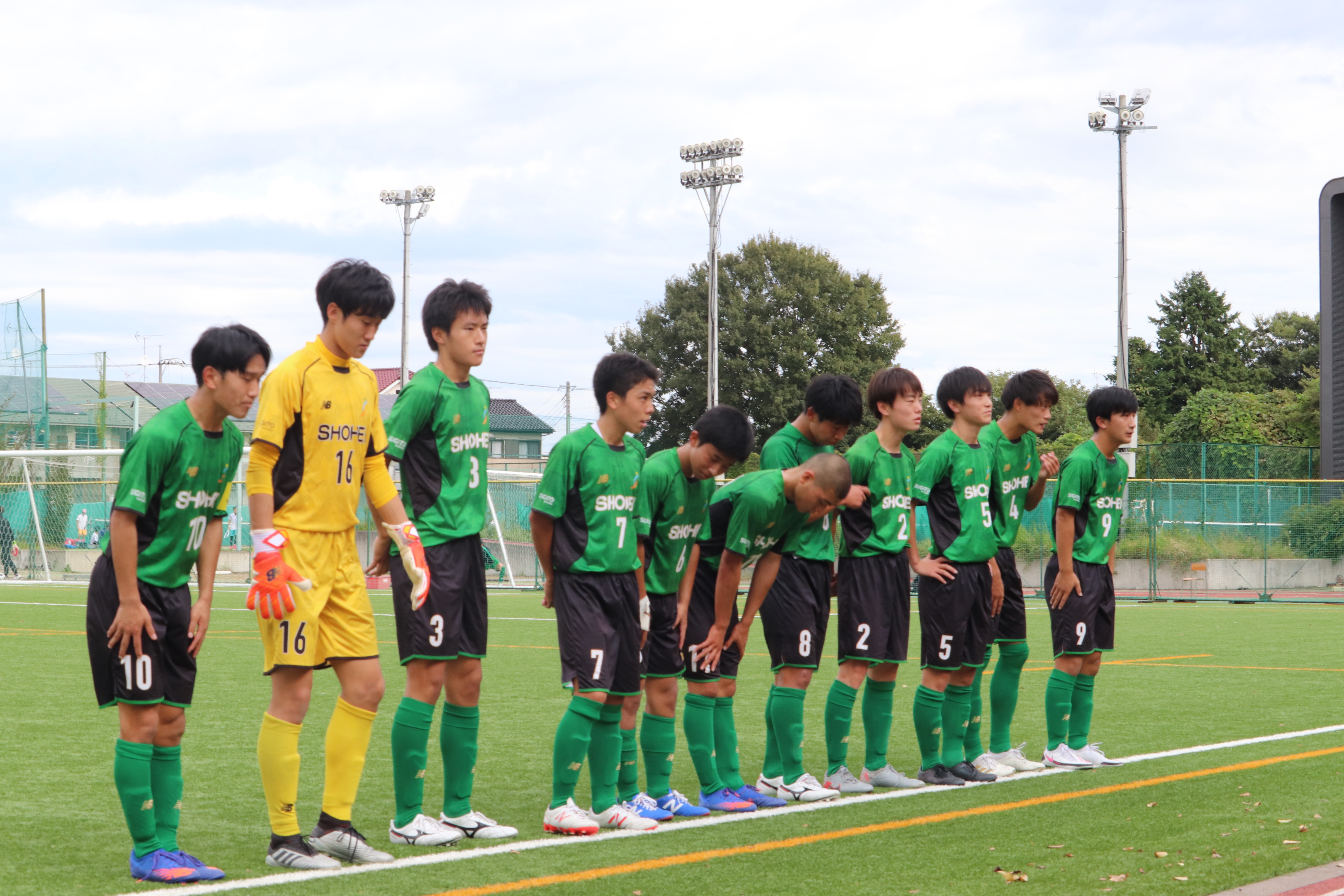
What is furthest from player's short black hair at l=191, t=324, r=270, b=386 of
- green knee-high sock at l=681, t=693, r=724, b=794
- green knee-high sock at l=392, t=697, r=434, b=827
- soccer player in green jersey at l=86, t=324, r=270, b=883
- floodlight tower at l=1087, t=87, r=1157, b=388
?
floodlight tower at l=1087, t=87, r=1157, b=388

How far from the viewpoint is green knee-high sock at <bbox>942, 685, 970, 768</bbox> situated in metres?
7.32

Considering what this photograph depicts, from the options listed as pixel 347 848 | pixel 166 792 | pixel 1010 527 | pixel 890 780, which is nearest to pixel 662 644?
pixel 890 780

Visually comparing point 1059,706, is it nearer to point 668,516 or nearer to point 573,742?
point 668,516

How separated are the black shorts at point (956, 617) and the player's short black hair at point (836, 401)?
1.15 m

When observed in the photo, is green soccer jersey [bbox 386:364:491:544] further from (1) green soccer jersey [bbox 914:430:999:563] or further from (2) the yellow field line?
(1) green soccer jersey [bbox 914:430:999:563]

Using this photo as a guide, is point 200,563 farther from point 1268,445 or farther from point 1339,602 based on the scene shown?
point 1268,445

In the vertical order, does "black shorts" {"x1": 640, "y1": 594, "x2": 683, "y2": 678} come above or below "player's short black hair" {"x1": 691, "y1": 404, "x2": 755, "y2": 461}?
below

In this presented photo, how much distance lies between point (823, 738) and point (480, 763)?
234cm

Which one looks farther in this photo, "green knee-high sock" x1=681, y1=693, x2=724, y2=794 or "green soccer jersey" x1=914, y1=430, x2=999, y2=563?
"green soccer jersey" x1=914, y1=430, x2=999, y2=563

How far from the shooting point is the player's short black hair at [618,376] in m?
5.88

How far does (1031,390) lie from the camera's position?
755 cm

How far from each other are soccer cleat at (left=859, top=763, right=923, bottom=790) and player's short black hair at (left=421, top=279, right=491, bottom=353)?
306 centimetres

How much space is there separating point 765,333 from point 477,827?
52185 millimetres

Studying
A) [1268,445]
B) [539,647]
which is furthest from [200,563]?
[1268,445]
